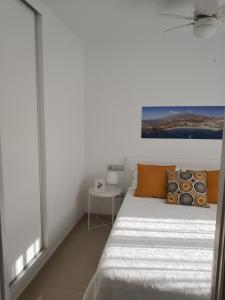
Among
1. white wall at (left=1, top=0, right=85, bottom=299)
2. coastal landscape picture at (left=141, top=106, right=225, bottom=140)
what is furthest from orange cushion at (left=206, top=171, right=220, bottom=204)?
white wall at (left=1, top=0, right=85, bottom=299)

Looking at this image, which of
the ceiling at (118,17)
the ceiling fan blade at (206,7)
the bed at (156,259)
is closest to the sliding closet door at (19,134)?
the ceiling at (118,17)

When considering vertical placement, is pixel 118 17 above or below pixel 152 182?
above

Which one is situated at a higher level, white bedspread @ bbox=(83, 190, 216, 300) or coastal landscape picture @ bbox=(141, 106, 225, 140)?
coastal landscape picture @ bbox=(141, 106, 225, 140)

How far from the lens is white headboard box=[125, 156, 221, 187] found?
311 centimetres

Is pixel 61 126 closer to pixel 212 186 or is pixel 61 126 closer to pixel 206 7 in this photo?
pixel 206 7

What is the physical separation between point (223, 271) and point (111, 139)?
272 centimetres

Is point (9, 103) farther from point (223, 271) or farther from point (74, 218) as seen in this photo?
point (74, 218)

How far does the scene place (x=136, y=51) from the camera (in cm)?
318

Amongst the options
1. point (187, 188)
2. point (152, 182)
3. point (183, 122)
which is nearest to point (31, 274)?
point (152, 182)

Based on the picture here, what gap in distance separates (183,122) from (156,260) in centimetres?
207

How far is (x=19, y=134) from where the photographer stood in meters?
1.93

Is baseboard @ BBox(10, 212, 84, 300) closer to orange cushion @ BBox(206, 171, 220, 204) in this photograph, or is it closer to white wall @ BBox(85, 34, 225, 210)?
white wall @ BBox(85, 34, 225, 210)

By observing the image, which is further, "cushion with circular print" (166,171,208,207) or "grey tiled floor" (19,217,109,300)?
"cushion with circular print" (166,171,208,207)

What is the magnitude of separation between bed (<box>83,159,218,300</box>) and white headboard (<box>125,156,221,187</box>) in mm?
934
